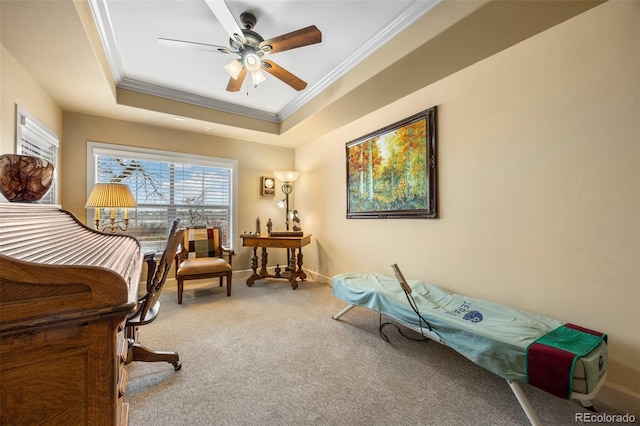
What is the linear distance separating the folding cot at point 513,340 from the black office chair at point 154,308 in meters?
1.49

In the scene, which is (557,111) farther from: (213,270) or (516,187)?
(213,270)

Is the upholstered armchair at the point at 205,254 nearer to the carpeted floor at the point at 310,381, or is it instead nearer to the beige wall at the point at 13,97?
the carpeted floor at the point at 310,381

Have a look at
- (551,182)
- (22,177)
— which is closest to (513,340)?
(551,182)

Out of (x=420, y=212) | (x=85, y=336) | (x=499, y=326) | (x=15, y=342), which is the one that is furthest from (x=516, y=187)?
(x=15, y=342)

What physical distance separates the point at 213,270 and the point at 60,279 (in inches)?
103

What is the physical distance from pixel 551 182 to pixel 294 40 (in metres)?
2.05

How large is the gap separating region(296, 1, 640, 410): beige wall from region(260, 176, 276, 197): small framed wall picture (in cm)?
267

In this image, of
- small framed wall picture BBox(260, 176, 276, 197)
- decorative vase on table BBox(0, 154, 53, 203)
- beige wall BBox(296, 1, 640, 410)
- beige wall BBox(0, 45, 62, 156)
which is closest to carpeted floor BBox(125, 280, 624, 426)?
beige wall BBox(296, 1, 640, 410)

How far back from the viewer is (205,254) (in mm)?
3619

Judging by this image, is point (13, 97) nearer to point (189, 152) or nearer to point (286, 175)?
point (189, 152)

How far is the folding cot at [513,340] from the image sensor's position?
3.78 feet

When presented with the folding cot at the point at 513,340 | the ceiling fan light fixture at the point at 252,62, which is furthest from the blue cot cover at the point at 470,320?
the ceiling fan light fixture at the point at 252,62

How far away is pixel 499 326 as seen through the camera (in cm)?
153

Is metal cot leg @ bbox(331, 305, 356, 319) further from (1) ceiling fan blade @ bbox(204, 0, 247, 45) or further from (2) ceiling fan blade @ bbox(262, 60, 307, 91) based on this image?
(1) ceiling fan blade @ bbox(204, 0, 247, 45)
